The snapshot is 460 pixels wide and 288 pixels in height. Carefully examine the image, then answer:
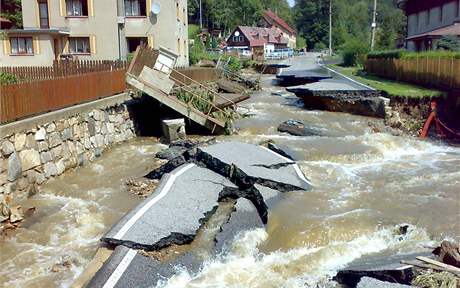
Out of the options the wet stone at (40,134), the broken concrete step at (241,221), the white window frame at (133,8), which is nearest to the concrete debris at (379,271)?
the broken concrete step at (241,221)

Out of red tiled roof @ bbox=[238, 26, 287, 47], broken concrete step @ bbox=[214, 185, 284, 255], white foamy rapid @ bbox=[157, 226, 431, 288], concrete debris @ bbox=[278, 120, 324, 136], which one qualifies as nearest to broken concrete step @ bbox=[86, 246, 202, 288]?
white foamy rapid @ bbox=[157, 226, 431, 288]

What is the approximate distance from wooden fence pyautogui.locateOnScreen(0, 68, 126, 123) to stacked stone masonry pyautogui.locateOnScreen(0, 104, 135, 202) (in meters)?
0.45

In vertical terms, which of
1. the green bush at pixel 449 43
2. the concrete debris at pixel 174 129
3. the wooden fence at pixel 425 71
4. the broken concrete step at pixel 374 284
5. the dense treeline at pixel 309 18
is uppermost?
the dense treeline at pixel 309 18

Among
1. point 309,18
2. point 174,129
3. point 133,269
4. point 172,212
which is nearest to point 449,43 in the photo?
point 174,129

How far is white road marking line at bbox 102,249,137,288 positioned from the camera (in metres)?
7.24

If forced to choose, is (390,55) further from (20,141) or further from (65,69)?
(20,141)

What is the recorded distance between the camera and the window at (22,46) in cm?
3609

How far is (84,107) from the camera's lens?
50.7ft

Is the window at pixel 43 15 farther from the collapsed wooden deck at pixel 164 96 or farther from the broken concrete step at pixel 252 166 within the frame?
the broken concrete step at pixel 252 166

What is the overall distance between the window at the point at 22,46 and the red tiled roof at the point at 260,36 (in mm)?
60344

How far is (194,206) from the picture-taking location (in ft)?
32.9

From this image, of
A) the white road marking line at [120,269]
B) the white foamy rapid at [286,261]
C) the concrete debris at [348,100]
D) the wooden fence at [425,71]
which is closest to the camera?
the white road marking line at [120,269]

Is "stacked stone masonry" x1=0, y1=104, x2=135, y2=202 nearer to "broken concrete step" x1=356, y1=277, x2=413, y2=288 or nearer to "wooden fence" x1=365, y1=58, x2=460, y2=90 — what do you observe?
"broken concrete step" x1=356, y1=277, x2=413, y2=288

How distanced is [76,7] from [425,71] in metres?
24.6
